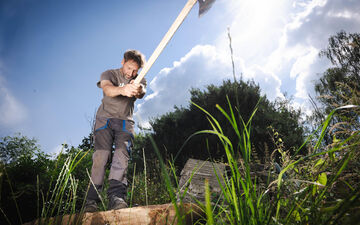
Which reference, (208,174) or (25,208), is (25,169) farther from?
(208,174)

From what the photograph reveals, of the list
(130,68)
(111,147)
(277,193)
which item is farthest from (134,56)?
(277,193)

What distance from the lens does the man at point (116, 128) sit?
2.63 meters

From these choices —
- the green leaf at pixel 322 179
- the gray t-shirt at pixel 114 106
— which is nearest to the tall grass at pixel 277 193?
the green leaf at pixel 322 179

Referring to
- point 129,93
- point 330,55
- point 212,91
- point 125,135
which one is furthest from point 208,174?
point 330,55

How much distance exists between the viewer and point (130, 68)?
3.22m

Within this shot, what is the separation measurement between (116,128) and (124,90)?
0.53 metres

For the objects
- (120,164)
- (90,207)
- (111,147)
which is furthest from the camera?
(111,147)

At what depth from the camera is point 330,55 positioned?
14.4 m

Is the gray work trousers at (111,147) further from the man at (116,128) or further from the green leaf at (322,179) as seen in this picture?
the green leaf at (322,179)

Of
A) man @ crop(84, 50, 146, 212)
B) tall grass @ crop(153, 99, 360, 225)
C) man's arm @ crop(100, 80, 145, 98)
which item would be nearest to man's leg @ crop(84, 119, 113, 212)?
man @ crop(84, 50, 146, 212)

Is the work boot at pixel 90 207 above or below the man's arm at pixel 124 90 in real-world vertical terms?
below

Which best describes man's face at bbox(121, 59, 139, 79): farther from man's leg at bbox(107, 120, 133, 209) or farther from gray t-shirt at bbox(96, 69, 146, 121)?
man's leg at bbox(107, 120, 133, 209)

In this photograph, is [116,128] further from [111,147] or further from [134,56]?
[134,56]

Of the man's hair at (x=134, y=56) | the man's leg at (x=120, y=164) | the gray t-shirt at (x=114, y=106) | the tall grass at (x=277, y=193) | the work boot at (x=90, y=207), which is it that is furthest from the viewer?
the man's hair at (x=134, y=56)
